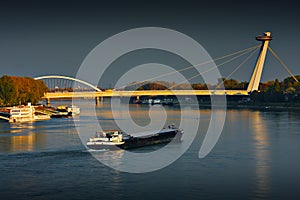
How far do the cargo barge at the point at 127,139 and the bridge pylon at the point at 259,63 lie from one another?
3887 centimetres

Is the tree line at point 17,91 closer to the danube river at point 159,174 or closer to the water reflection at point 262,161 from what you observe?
the danube river at point 159,174

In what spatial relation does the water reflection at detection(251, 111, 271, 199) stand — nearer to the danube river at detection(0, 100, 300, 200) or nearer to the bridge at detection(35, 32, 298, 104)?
the danube river at detection(0, 100, 300, 200)

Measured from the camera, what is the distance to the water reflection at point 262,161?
13.6 m

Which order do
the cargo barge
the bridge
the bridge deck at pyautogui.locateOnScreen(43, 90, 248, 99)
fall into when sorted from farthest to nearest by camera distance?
the bridge → the bridge deck at pyautogui.locateOnScreen(43, 90, 248, 99) → the cargo barge

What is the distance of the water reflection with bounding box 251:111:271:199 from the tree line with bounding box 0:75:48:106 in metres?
24.0

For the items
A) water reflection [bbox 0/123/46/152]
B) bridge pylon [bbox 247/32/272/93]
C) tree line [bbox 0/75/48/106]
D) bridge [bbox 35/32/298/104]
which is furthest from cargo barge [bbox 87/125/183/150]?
bridge pylon [bbox 247/32/272/93]

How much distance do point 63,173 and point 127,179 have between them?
76.8 inches

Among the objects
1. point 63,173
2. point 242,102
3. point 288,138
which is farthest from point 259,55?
point 63,173

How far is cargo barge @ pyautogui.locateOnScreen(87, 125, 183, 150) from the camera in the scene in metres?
20.7

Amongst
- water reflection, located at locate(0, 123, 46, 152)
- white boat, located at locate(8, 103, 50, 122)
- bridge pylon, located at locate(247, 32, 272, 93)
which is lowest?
water reflection, located at locate(0, 123, 46, 152)

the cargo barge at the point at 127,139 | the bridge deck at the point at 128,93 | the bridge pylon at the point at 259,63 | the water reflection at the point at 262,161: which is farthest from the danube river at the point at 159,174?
the bridge pylon at the point at 259,63

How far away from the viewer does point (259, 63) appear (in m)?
62.3

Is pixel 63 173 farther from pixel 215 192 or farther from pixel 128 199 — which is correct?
pixel 215 192

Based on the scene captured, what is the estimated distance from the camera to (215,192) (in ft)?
43.9
